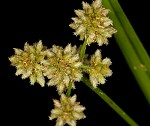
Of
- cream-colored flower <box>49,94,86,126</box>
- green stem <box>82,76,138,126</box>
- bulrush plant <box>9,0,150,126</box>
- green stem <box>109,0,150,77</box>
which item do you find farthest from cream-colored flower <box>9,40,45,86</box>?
green stem <box>109,0,150,77</box>

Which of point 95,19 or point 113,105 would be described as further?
point 95,19

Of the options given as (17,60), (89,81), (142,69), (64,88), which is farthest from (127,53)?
(17,60)

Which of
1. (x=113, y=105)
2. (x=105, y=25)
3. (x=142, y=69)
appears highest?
(x=105, y=25)

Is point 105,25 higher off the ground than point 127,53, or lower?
higher

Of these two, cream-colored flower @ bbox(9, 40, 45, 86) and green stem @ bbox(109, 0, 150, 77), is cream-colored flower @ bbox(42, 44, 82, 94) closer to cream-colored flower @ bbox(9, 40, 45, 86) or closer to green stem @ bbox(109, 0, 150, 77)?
cream-colored flower @ bbox(9, 40, 45, 86)

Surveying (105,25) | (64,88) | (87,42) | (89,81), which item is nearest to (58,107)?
(64,88)

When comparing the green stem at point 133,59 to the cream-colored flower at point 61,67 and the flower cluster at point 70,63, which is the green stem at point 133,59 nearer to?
the flower cluster at point 70,63

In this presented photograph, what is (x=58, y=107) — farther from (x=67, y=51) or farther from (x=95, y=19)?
(x=95, y=19)

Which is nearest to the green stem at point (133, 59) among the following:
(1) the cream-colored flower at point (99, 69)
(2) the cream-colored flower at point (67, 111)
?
(1) the cream-colored flower at point (99, 69)
